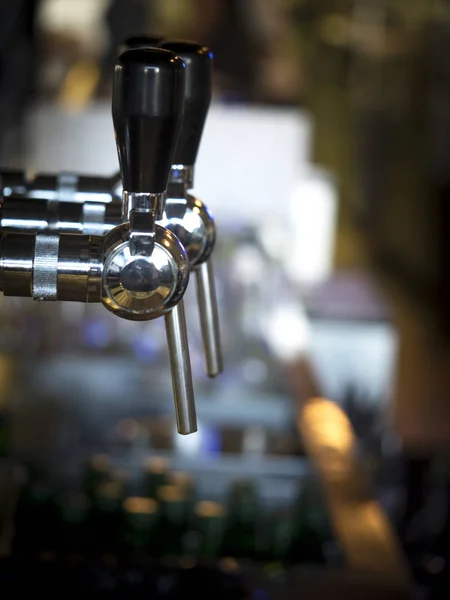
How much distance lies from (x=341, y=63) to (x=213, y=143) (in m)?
5.41

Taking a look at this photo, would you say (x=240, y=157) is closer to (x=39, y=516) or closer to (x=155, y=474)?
(x=155, y=474)

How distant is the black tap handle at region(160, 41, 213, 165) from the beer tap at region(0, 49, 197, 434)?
121mm

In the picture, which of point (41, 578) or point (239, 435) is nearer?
point (41, 578)

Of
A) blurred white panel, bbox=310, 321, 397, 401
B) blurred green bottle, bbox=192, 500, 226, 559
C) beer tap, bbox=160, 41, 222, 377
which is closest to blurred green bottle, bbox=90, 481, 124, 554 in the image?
blurred green bottle, bbox=192, 500, 226, 559

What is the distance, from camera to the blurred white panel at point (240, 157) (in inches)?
121

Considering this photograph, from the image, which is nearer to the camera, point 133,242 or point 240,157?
point 133,242

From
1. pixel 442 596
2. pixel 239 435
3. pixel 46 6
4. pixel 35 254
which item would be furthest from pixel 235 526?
pixel 46 6

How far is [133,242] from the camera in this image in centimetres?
54

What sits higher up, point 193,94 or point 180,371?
point 193,94

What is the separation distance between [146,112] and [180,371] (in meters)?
0.18

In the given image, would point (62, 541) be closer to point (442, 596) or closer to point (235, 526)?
point (235, 526)

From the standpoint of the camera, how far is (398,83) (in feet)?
24.5

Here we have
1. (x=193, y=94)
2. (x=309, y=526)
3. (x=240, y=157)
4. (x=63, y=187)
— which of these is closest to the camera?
(x=193, y=94)

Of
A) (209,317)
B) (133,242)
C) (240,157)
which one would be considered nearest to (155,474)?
(209,317)
